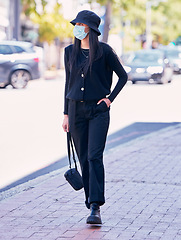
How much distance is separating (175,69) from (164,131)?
31.1 metres

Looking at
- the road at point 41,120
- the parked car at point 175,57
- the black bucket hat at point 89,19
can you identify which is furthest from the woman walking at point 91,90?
the parked car at point 175,57

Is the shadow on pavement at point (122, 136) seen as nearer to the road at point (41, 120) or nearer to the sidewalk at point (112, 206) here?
the road at point (41, 120)

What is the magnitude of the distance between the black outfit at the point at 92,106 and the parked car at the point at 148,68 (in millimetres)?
25561

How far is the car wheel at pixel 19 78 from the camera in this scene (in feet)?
84.8

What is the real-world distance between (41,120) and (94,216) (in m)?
9.59

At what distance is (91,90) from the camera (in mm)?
5379

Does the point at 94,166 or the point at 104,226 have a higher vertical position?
the point at 94,166

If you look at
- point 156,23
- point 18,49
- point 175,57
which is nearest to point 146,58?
point 18,49

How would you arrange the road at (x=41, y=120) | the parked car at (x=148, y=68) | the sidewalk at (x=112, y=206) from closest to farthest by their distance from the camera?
the sidewalk at (x=112, y=206) < the road at (x=41, y=120) < the parked car at (x=148, y=68)

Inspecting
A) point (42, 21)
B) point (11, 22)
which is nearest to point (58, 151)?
point (11, 22)

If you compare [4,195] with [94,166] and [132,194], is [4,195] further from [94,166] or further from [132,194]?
[94,166]

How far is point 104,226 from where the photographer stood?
17.7 feet

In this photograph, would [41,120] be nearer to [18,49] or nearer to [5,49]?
[5,49]

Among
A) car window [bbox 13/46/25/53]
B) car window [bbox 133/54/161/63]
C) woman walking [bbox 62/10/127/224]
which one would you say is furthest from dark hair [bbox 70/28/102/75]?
car window [bbox 133/54/161/63]
